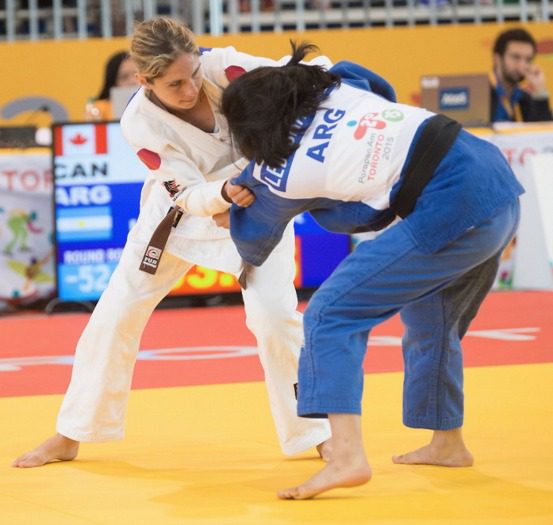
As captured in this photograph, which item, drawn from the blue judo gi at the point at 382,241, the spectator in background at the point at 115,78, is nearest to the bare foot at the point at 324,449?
the blue judo gi at the point at 382,241

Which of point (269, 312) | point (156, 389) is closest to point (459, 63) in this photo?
point (156, 389)

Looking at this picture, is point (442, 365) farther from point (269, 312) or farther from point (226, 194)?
point (226, 194)

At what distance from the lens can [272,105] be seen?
2.64 meters

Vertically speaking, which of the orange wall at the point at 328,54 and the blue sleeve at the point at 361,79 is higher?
the blue sleeve at the point at 361,79

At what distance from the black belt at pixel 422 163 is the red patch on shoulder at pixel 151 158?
865 mm

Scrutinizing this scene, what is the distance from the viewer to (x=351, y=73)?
2883 mm

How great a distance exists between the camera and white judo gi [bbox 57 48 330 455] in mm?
3242

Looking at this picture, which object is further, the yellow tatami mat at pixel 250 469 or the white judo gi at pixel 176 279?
the white judo gi at pixel 176 279

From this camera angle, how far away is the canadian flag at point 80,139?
6.91m

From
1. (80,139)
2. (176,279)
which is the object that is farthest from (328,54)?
(176,279)

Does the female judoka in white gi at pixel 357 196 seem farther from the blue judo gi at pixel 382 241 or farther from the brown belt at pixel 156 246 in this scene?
the brown belt at pixel 156 246

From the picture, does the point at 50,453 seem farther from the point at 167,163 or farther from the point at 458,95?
the point at 458,95

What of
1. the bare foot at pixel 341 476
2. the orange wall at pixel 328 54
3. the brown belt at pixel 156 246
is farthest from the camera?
the orange wall at pixel 328 54

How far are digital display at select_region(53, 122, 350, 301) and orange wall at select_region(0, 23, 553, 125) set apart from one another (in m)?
2.76
